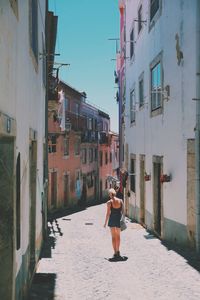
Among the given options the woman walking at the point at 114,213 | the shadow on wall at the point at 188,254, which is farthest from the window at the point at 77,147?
the woman walking at the point at 114,213

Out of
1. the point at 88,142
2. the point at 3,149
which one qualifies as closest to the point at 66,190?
the point at 88,142

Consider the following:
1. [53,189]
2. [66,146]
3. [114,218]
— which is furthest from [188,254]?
[66,146]

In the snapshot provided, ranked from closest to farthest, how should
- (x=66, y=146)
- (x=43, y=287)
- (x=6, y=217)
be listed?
(x=6, y=217) → (x=43, y=287) → (x=66, y=146)

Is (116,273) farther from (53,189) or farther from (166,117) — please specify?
(53,189)

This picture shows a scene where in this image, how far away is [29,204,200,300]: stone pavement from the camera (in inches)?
277

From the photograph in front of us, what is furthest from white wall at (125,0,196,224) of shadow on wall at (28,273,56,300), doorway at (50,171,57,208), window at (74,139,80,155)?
window at (74,139,80,155)

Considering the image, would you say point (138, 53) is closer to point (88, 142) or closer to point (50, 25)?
point (50, 25)

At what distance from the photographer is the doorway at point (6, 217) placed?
4840mm

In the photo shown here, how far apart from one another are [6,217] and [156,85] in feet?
33.4

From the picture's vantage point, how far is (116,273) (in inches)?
329

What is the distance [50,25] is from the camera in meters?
16.1

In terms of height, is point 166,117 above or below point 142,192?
above

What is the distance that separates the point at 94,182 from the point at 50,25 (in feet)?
100

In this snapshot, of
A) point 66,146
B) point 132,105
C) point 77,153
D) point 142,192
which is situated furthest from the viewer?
point 77,153
